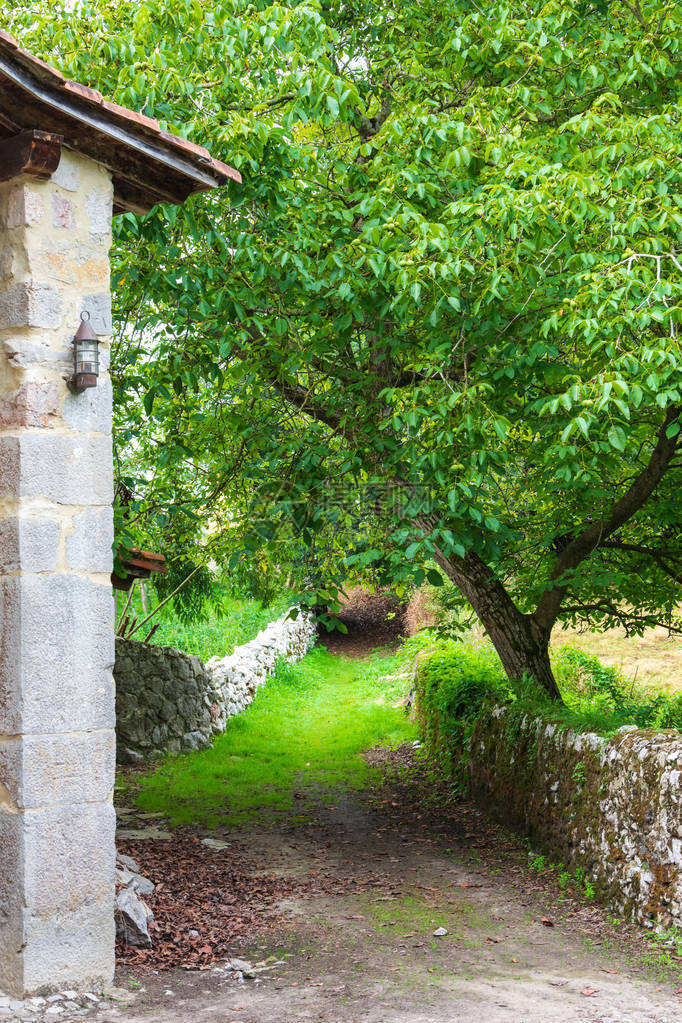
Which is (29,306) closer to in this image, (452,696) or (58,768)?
(58,768)

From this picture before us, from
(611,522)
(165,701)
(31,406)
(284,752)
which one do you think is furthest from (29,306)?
(284,752)

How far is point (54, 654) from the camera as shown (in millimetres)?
4457

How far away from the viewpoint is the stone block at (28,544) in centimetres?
439

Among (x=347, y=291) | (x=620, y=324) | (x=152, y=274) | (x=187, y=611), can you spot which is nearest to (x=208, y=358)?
(x=152, y=274)

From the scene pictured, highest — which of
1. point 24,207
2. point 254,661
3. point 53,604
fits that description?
point 24,207

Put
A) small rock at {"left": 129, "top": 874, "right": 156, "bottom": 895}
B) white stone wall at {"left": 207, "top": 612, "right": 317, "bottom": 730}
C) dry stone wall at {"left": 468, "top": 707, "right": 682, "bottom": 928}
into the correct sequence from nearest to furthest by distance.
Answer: dry stone wall at {"left": 468, "top": 707, "right": 682, "bottom": 928}
small rock at {"left": 129, "top": 874, "right": 156, "bottom": 895}
white stone wall at {"left": 207, "top": 612, "right": 317, "bottom": 730}

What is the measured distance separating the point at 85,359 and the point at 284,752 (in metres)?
8.62

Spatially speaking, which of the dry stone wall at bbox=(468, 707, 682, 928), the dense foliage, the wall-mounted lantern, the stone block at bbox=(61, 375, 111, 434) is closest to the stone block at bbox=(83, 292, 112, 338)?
the wall-mounted lantern

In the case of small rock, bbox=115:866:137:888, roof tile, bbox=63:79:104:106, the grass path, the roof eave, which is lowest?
the grass path

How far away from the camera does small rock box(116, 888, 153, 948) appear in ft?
16.5

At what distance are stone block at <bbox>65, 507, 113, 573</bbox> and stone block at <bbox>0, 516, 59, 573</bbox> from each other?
9cm

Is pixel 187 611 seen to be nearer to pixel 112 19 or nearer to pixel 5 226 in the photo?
pixel 112 19

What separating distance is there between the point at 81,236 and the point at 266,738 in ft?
30.7

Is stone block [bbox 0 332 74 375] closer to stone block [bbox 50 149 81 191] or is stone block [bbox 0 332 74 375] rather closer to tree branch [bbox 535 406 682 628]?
stone block [bbox 50 149 81 191]
